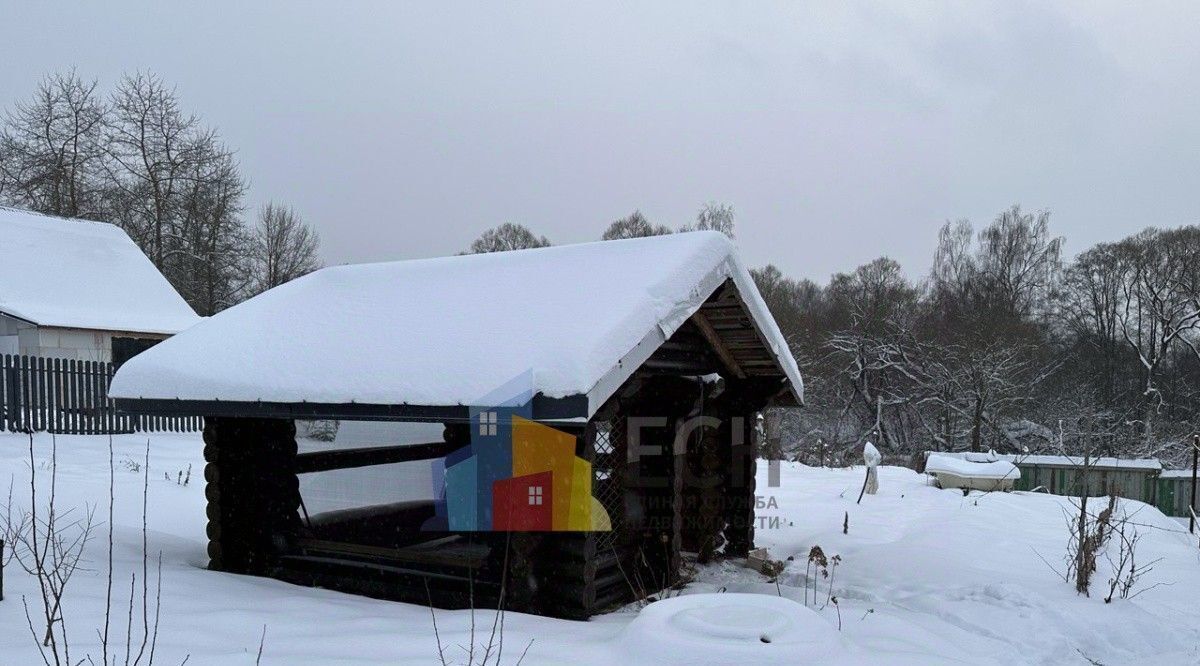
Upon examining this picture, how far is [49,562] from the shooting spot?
6012 mm

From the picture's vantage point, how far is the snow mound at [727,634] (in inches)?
159

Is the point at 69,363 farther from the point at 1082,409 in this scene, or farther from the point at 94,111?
the point at 1082,409

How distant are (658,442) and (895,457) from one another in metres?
21.4

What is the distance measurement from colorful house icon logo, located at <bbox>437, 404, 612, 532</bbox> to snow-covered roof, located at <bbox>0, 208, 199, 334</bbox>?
564 inches

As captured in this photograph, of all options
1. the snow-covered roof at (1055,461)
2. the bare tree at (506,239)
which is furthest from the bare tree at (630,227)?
the snow-covered roof at (1055,461)

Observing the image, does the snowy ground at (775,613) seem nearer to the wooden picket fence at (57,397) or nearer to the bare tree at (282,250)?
the wooden picket fence at (57,397)

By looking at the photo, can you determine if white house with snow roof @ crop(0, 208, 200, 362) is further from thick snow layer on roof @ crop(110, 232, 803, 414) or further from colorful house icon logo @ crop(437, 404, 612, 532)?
colorful house icon logo @ crop(437, 404, 612, 532)

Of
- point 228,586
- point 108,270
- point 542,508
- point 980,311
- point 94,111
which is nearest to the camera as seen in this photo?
point 542,508

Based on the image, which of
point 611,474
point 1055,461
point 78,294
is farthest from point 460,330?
point 1055,461

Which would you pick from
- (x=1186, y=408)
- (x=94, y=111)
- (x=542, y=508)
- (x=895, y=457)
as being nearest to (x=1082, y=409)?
(x=1186, y=408)

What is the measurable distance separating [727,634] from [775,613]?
0.51m

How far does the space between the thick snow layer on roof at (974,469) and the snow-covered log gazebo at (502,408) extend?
7.87m

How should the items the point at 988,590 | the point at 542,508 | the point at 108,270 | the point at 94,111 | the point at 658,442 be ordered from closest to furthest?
the point at 542,508
the point at 988,590
the point at 658,442
the point at 108,270
the point at 94,111

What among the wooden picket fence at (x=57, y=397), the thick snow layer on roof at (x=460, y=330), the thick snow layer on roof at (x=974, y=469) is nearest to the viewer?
the thick snow layer on roof at (x=460, y=330)
